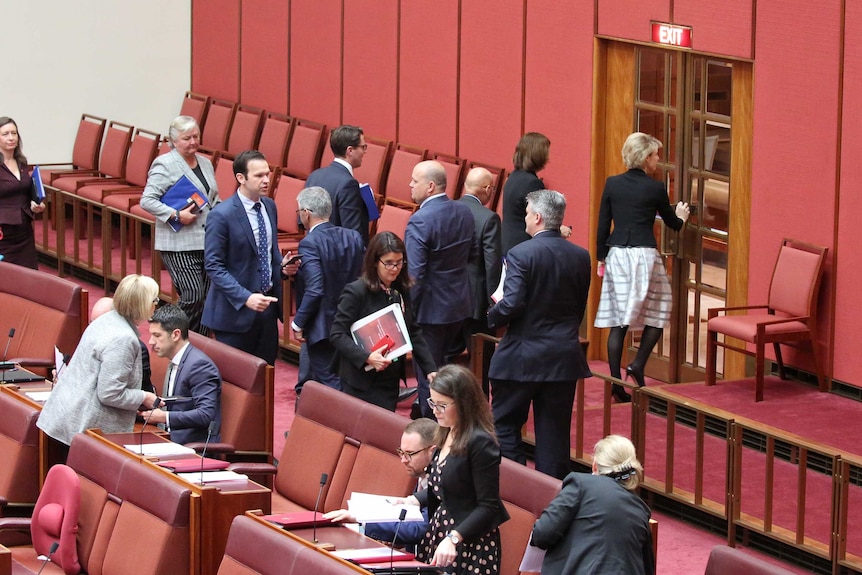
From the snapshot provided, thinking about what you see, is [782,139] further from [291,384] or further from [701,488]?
[291,384]

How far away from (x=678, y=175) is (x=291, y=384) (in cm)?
269

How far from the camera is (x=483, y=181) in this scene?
26.7 feet

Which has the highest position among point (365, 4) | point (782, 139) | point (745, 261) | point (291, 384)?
point (365, 4)

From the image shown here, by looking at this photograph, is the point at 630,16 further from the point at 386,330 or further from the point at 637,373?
the point at 386,330

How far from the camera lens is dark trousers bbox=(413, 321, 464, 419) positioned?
770 centimetres

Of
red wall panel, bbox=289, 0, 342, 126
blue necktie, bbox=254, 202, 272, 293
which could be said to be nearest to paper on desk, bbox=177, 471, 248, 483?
blue necktie, bbox=254, 202, 272, 293

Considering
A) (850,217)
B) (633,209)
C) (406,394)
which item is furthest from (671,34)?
(406,394)

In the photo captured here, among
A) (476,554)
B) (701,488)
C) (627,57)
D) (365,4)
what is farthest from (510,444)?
(365,4)

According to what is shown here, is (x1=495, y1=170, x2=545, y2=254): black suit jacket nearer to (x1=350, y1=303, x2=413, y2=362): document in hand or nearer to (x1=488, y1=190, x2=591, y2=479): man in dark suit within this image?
(x1=488, y1=190, x2=591, y2=479): man in dark suit

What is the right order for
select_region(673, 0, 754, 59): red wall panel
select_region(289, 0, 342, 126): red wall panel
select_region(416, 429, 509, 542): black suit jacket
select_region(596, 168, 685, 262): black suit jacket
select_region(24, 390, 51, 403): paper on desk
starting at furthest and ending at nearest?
select_region(289, 0, 342, 126): red wall panel, select_region(673, 0, 754, 59): red wall panel, select_region(596, 168, 685, 262): black suit jacket, select_region(24, 390, 51, 403): paper on desk, select_region(416, 429, 509, 542): black suit jacket

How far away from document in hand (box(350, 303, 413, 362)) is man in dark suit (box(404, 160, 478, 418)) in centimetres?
102

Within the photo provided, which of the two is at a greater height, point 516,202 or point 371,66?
point 371,66

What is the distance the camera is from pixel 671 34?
8.95m

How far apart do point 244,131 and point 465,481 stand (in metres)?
8.66
